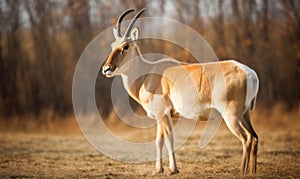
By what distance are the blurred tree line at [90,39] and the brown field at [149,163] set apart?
311 cm

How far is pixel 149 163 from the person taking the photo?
1056cm

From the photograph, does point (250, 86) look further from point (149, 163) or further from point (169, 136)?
point (149, 163)

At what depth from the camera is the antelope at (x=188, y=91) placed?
8.20 meters

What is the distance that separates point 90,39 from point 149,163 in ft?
40.5

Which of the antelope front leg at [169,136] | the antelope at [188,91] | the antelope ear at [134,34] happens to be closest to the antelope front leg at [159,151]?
the antelope at [188,91]

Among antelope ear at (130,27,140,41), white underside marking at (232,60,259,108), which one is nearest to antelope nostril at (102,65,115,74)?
antelope ear at (130,27,140,41)

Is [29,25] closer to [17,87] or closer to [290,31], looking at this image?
[17,87]

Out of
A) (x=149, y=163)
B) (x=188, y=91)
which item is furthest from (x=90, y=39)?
(x=188, y=91)

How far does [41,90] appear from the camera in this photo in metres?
21.2

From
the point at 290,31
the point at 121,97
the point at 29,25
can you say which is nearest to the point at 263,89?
the point at 290,31

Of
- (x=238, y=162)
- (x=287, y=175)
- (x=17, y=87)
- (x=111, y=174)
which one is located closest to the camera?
(x=287, y=175)

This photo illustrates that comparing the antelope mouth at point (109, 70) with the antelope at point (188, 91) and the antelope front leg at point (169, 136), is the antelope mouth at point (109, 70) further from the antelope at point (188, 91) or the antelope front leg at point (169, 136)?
the antelope front leg at point (169, 136)

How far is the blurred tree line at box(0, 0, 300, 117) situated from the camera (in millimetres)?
19844

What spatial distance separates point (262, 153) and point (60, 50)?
13.1 m
